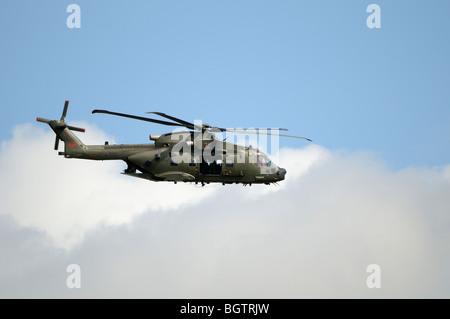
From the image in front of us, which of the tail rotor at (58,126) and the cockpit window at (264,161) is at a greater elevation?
the tail rotor at (58,126)

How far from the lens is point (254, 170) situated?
55.1 metres

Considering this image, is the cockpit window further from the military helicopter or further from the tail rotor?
the tail rotor

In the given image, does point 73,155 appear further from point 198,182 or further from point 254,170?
point 254,170

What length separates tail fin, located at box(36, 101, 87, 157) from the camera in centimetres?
5400

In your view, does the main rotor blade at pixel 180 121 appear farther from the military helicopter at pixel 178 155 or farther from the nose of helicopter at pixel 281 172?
the nose of helicopter at pixel 281 172

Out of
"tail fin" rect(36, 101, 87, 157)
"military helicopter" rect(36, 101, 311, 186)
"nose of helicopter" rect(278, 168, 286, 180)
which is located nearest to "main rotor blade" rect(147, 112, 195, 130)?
"military helicopter" rect(36, 101, 311, 186)

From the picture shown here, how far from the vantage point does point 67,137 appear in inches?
2138

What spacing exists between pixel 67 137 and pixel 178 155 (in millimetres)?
10045

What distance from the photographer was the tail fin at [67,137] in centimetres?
5400

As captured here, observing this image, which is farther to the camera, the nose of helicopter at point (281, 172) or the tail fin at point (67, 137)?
the nose of helicopter at point (281, 172)

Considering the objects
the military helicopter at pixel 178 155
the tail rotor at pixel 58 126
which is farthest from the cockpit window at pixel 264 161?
the tail rotor at pixel 58 126
